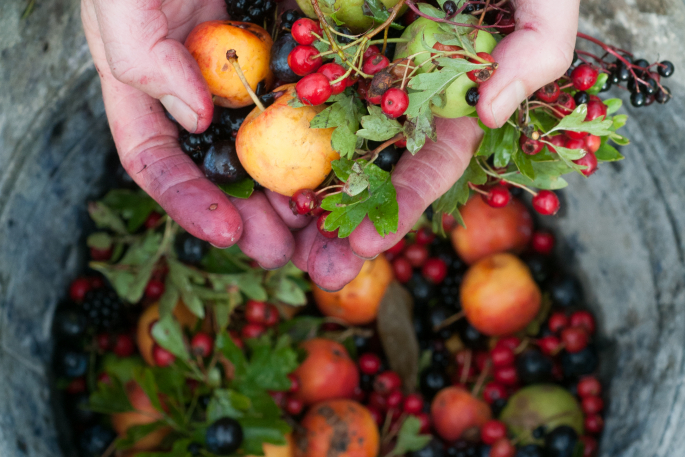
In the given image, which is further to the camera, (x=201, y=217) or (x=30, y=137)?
(x=30, y=137)

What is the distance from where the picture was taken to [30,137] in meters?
1.79

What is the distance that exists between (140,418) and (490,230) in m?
1.68

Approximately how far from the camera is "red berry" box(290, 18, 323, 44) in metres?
1.16

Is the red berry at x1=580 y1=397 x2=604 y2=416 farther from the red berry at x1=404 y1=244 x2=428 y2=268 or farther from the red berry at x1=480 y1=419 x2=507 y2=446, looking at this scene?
the red berry at x1=404 y1=244 x2=428 y2=268

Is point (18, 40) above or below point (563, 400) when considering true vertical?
above

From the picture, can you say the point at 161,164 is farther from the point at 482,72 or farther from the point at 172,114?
the point at 482,72

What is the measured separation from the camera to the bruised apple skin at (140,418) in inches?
76.3

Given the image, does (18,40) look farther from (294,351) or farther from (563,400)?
(563,400)

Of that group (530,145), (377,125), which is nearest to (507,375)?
(530,145)

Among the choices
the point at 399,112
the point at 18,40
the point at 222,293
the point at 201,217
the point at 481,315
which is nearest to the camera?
the point at 399,112

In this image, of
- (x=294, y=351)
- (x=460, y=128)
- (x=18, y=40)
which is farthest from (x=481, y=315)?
(x=18, y=40)

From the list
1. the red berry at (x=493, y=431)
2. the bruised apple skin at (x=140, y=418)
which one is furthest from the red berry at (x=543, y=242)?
the bruised apple skin at (x=140, y=418)

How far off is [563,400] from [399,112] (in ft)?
4.96

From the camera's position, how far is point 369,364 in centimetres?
221
